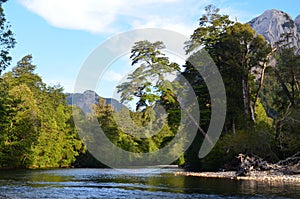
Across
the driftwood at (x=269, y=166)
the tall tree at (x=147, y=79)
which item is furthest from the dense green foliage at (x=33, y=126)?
the driftwood at (x=269, y=166)

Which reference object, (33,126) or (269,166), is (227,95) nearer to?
(269,166)

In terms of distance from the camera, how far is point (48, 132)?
5622 cm

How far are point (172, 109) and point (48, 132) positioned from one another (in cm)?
2494

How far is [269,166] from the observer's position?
91.0 feet

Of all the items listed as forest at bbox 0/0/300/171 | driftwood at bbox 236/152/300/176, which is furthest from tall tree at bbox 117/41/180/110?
driftwood at bbox 236/152/300/176

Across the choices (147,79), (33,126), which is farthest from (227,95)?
(33,126)

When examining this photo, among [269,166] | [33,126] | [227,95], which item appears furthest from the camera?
[33,126]

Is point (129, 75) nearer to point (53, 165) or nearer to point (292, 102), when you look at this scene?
point (292, 102)

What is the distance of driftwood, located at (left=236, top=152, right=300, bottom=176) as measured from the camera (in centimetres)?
2655

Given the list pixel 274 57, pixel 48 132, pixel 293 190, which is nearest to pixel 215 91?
pixel 274 57

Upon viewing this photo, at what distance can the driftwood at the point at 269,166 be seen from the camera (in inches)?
1045

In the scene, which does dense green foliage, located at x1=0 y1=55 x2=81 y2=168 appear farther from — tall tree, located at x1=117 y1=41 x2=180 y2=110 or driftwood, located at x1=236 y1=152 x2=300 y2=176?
driftwood, located at x1=236 y1=152 x2=300 y2=176

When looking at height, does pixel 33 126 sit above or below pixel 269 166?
above

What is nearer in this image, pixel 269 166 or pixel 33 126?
pixel 269 166
